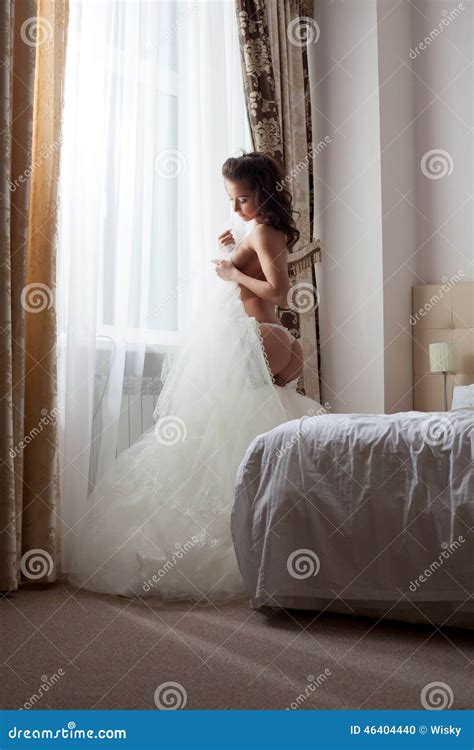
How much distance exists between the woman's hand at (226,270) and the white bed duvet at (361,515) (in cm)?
98

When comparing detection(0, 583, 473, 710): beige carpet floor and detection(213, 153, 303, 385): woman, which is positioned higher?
detection(213, 153, 303, 385): woman

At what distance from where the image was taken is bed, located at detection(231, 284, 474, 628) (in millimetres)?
2027

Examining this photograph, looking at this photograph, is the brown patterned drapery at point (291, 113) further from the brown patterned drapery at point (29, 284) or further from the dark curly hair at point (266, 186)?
the brown patterned drapery at point (29, 284)

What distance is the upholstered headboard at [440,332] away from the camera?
4.15 meters

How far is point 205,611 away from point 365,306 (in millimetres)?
2415

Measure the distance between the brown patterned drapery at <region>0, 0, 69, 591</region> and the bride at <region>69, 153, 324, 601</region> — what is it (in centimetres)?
19

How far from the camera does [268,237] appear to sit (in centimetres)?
310

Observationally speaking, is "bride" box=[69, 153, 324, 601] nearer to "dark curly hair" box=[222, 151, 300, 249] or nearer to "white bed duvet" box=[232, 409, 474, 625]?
"dark curly hair" box=[222, 151, 300, 249]

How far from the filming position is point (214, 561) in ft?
8.24

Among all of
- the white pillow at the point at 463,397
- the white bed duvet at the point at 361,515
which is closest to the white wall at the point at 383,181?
the white pillow at the point at 463,397

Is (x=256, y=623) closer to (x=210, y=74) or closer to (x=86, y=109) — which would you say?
(x=86, y=109)

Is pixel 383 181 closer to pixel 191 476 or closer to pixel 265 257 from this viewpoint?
pixel 265 257

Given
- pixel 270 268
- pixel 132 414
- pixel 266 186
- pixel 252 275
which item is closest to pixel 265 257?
pixel 270 268

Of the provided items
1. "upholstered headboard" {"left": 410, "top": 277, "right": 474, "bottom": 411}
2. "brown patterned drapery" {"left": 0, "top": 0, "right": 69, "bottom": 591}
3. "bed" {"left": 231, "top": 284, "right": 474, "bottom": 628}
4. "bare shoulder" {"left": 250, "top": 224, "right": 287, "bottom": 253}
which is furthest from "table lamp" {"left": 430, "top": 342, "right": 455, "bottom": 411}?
"brown patterned drapery" {"left": 0, "top": 0, "right": 69, "bottom": 591}
